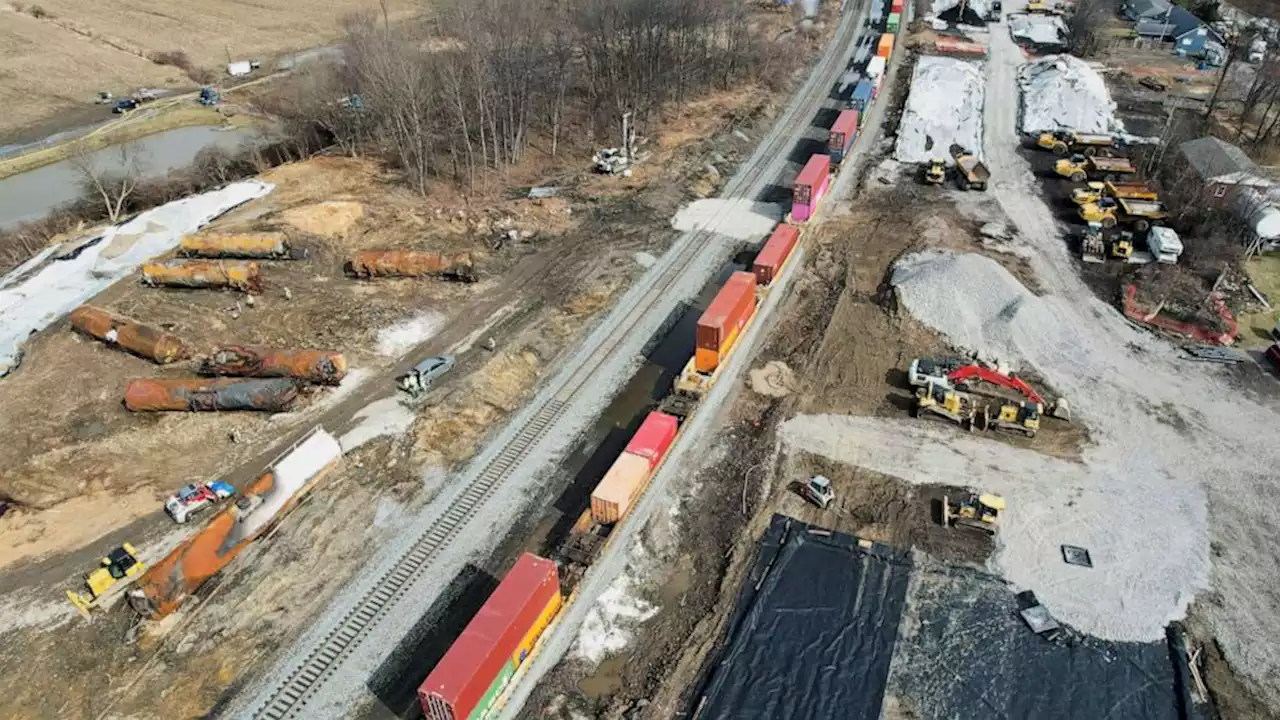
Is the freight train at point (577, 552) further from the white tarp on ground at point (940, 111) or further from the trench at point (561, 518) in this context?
the white tarp on ground at point (940, 111)

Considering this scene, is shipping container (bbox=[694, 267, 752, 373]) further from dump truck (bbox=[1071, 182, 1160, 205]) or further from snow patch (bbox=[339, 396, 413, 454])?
dump truck (bbox=[1071, 182, 1160, 205])

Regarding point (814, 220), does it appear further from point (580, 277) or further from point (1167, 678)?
point (1167, 678)

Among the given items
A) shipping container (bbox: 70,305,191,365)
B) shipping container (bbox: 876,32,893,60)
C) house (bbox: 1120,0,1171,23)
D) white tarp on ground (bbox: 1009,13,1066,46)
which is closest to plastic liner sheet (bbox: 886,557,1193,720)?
shipping container (bbox: 70,305,191,365)

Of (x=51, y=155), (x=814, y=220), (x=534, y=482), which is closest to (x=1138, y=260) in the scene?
(x=814, y=220)

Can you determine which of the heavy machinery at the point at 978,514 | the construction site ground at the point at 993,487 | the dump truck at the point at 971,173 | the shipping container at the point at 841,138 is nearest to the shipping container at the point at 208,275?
the construction site ground at the point at 993,487

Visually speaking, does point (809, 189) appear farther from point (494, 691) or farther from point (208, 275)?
point (494, 691)

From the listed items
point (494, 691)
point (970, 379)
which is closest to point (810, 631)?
point (494, 691)
